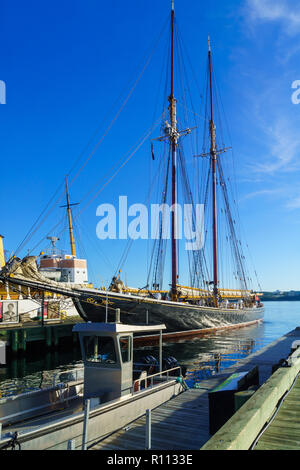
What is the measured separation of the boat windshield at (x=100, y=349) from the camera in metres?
11.6

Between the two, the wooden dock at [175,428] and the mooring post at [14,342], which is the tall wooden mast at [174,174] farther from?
the wooden dock at [175,428]

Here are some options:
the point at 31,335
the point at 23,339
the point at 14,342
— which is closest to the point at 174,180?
the point at 31,335

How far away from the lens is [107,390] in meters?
11.5

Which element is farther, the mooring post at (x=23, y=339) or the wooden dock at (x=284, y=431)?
the mooring post at (x=23, y=339)

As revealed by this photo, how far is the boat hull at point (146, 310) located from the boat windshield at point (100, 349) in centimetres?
1705

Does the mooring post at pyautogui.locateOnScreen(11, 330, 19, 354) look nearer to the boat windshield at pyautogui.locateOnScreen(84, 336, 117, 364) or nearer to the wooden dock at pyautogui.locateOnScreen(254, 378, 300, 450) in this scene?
the boat windshield at pyautogui.locateOnScreen(84, 336, 117, 364)

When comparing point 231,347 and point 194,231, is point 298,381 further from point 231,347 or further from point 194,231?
point 194,231

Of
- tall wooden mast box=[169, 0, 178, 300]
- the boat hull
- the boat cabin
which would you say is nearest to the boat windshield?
the boat cabin

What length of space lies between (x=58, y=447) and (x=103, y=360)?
3.77m

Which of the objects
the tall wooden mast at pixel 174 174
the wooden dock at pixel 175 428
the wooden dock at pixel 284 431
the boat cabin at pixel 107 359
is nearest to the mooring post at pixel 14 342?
the tall wooden mast at pixel 174 174

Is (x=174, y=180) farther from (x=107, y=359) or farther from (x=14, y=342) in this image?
(x=107, y=359)

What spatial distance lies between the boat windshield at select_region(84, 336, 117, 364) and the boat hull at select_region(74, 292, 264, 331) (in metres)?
17.0

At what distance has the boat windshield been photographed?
11.6 meters

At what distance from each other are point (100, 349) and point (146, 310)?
1799 cm
